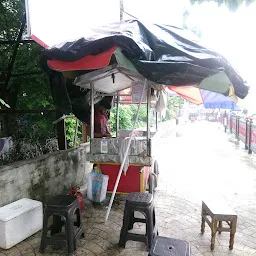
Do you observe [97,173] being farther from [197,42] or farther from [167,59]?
[197,42]

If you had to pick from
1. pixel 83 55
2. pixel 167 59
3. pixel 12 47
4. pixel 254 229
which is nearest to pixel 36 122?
pixel 12 47

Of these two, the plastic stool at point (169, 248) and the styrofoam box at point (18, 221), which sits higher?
the plastic stool at point (169, 248)

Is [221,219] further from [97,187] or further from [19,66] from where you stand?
[19,66]

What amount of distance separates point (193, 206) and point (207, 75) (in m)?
2.92

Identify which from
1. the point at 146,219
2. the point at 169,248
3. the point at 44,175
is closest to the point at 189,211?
the point at 146,219

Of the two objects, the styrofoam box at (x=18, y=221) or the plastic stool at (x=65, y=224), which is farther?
the styrofoam box at (x=18, y=221)

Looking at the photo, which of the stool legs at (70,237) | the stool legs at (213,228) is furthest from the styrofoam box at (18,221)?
the stool legs at (213,228)

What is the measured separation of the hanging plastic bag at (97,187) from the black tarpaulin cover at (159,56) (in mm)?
2377

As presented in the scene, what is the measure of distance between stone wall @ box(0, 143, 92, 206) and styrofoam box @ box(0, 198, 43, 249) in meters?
0.25

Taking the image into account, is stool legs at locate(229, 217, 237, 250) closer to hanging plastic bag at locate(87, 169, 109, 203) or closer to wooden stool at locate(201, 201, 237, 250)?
wooden stool at locate(201, 201, 237, 250)

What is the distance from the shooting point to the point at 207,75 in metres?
3.25

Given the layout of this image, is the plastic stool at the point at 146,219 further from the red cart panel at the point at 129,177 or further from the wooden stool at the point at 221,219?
the red cart panel at the point at 129,177

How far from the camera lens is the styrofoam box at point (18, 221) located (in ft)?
11.2

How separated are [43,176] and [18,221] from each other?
4.00 feet
